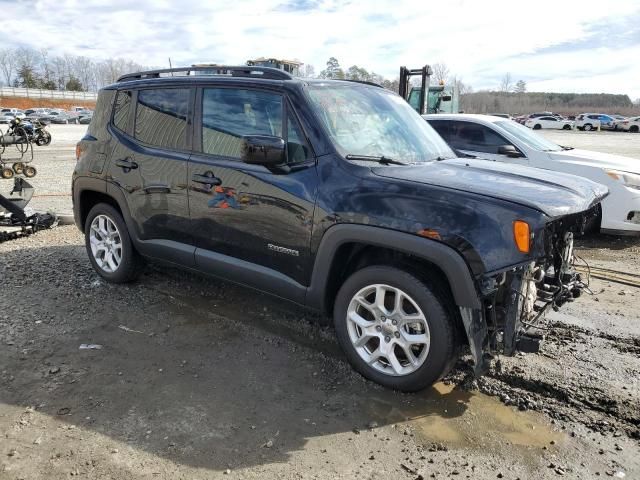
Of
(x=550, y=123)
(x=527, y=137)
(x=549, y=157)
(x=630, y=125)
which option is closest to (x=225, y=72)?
(x=549, y=157)

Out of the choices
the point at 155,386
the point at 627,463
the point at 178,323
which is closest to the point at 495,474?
the point at 627,463

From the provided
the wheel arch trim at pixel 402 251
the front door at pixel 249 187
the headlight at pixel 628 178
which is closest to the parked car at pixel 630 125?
the headlight at pixel 628 178

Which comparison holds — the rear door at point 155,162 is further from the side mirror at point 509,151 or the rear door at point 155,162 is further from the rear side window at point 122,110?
the side mirror at point 509,151

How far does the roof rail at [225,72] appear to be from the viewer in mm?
3895

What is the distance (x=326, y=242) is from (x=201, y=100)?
68.1 inches

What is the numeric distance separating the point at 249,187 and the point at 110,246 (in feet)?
7.01

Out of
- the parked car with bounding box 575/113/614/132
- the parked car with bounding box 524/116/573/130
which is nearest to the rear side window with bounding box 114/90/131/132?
the parked car with bounding box 524/116/573/130

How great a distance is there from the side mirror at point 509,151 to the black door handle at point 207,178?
4.58 metres

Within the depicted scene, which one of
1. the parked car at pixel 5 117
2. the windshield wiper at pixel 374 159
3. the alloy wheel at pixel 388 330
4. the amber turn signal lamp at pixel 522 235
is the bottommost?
the alloy wheel at pixel 388 330

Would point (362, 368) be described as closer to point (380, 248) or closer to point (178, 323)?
point (380, 248)

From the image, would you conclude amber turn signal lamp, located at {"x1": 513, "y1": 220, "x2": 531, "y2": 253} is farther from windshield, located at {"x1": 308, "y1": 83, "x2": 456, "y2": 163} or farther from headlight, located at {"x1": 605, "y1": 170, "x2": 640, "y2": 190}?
headlight, located at {"x1": 605, "y1": 170, "x2": 640, "y2": 190}

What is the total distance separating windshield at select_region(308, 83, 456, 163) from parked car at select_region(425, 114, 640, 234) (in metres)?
2.34

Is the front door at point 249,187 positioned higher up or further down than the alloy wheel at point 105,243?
higher up

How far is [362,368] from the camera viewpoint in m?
3.45
